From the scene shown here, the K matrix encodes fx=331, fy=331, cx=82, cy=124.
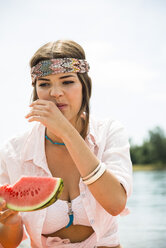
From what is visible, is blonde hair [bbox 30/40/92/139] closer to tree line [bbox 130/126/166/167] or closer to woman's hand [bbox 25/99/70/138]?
woman's hand [bbox 25/99/70/138]

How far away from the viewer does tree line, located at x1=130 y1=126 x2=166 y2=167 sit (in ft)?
177

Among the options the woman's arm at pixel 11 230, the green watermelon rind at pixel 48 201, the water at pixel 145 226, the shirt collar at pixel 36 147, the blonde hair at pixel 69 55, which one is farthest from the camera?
the water at pixel 145 226

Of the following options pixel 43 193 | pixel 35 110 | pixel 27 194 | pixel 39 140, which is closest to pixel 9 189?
pixel 27 194

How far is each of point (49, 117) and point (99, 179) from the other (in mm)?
563

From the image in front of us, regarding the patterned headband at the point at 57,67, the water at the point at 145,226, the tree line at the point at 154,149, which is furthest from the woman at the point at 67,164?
the tree line at the point at 154,149

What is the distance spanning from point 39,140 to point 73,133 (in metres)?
0.93

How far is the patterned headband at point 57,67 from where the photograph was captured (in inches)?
108

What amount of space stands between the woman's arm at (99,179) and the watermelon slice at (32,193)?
0.69ft

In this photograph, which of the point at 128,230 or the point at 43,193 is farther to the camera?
the point at 128,230

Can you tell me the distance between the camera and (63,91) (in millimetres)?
2703

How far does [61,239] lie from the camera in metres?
2.81

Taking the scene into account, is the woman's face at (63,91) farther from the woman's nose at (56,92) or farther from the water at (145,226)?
the water at (145,226)

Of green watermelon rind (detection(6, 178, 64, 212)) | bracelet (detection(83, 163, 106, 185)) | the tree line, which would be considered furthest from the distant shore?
green watermelon rind (detection(6, 178, 64, 212))

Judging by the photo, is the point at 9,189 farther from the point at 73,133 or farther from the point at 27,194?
the point at 73,133
